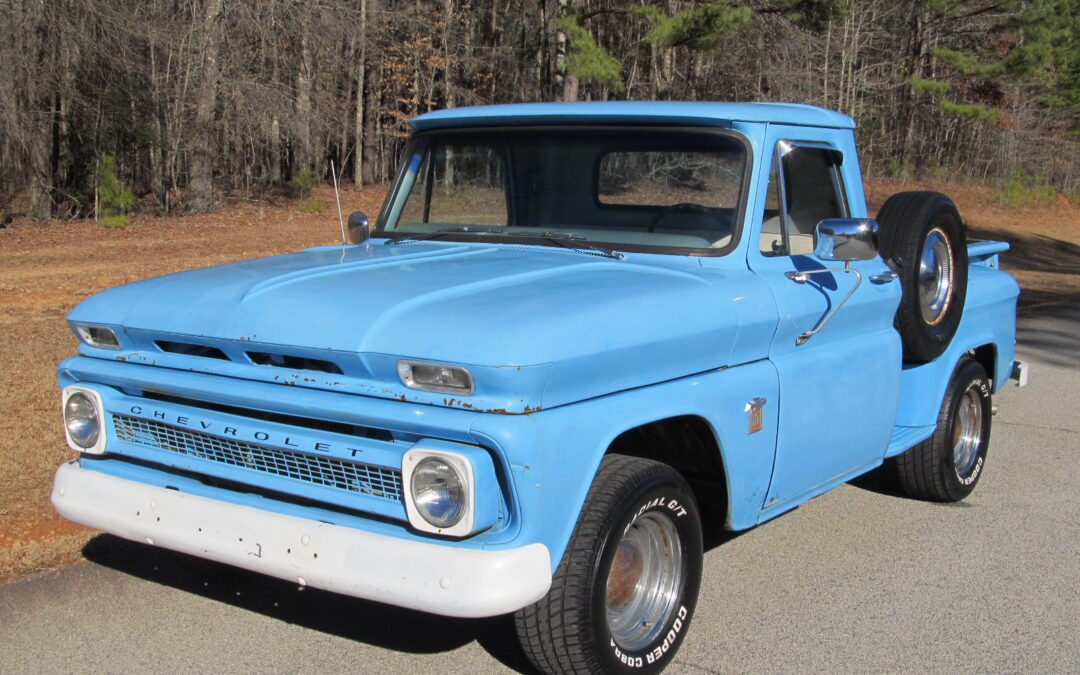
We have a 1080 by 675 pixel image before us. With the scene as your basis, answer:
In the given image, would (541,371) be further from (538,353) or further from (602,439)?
(602,439)

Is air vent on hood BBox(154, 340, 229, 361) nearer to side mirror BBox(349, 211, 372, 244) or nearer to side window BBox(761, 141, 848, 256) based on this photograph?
side mirror BBox(349, 211, 372, 244)

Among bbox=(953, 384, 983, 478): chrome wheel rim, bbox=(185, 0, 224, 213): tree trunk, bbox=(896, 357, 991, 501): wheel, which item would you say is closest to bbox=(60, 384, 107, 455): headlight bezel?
bbox=(896, 357, 991, 501): wheel

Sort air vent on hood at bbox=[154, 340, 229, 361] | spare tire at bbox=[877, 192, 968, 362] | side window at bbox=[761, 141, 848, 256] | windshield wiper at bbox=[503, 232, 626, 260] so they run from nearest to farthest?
air vent on hood at bbox=[154, 340, 229, 361]
windshield wiper at bbox=[503, 232, 626, 260]
side window at bbox=[761, 141, 848, 256]
spare tire at bbox=[877, 192, 968, 362]

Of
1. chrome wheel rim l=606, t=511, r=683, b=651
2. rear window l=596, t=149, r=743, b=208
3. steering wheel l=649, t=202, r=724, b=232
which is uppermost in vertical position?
rear window l=596, t=149, r=743, b=208

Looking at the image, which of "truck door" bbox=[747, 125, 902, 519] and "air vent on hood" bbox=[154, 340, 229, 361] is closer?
"air vent on hood" bbox=[154, 340, 229, 361]

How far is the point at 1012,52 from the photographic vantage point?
3519 centimetres

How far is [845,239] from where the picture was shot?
427cm

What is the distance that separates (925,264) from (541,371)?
9.08 feet

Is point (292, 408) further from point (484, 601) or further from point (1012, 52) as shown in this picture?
point (1012, 52)

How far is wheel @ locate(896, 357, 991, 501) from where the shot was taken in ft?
18.5

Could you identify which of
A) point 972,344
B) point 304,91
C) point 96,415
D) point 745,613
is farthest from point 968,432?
point 304,91

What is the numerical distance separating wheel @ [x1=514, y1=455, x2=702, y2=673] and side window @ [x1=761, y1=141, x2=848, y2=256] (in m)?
1.25

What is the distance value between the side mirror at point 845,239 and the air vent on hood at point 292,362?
6.55 ft

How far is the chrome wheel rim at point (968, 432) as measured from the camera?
5.94 meters
